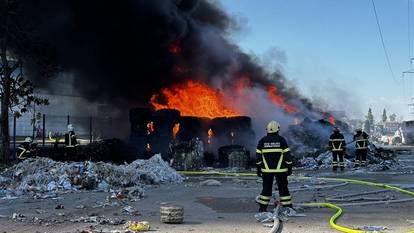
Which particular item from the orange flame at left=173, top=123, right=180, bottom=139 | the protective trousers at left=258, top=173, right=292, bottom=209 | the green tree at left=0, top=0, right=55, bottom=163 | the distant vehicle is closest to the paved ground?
the protective trousers at left=258, top=173, right=292, bottom=209

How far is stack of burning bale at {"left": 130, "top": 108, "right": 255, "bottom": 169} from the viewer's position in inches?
749

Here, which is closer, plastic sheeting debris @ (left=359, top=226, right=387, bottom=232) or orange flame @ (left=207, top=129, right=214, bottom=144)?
plastic sheeting debris @ (left=359, top=226, right=387, bottom=232)

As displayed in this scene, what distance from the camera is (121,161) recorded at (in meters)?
21.2

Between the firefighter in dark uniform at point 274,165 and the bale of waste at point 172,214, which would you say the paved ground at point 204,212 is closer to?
the bale of waste at point 172,214

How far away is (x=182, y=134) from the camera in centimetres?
2356

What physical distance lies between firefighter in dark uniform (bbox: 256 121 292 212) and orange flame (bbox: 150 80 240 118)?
18111mm

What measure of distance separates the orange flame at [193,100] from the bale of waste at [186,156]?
7528mm

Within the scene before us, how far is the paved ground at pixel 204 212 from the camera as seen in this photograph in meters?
7.14

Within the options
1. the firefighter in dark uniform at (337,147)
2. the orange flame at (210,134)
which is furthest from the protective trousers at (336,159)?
the orange flame at (210,134)

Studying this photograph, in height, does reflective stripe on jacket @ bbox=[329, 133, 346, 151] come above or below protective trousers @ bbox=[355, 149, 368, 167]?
above

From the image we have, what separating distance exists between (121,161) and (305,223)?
14.8 metres

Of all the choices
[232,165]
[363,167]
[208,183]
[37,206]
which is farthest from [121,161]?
[37,206]

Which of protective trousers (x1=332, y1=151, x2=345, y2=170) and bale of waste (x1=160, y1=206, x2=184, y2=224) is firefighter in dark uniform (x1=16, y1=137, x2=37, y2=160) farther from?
protective trousers (x1=332, y1=151, x2=345, y2=170)

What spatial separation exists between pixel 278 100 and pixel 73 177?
21.3m
